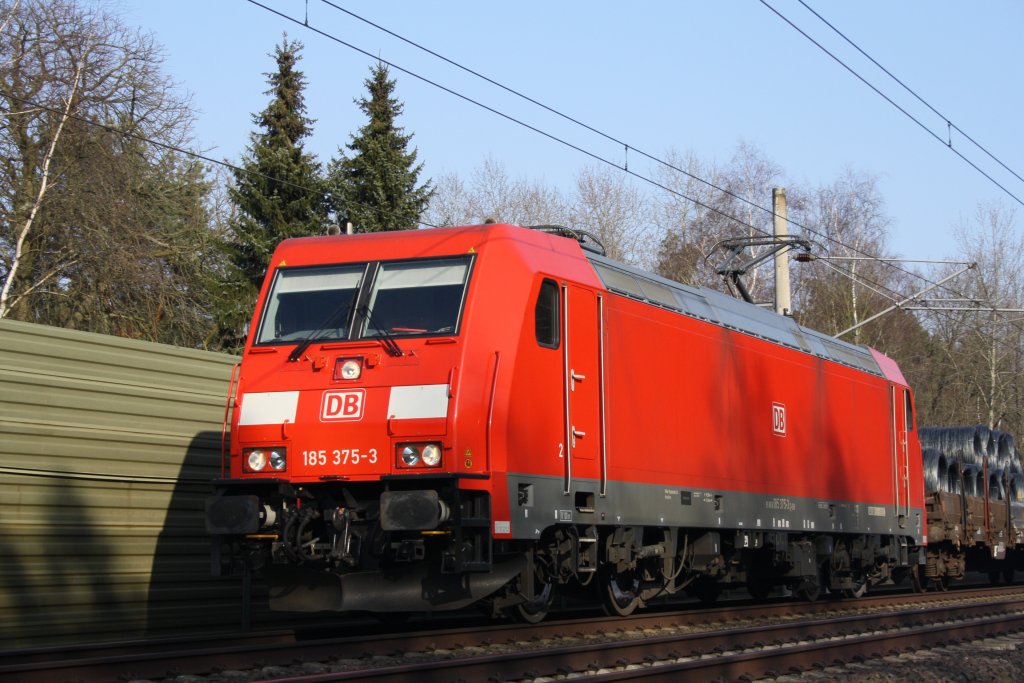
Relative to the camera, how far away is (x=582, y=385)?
38.9 feet

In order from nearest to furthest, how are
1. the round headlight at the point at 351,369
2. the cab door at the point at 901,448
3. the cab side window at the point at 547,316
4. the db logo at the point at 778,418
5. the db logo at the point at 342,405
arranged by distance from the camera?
the db logo at the point at 342,405 < the round headlight at the point at 351,369 < the cab side window at the point at 547,316 < the db logo at the point at 778,418 < the cab door at the point at 901,448

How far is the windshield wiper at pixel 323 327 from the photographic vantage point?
36.3 feet

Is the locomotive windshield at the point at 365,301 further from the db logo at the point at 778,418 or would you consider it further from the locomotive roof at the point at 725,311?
the db logo at the point at 778,418

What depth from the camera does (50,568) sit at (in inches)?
433

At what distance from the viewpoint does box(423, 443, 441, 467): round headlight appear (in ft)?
33.2

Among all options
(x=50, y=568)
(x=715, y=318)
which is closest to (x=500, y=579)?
(x=50, y=568)

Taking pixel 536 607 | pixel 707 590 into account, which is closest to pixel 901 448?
pixel 707 590

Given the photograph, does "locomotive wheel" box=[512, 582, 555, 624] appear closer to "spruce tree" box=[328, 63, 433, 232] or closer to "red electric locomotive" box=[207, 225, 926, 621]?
"red electric locomotive" box=[207, 225, 926, 621]

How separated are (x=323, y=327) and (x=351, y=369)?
0.67 m

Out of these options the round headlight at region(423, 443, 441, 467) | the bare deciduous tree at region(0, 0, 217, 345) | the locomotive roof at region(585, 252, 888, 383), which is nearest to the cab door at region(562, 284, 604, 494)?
the locomotive roof at region(585, 252, 888, 383)

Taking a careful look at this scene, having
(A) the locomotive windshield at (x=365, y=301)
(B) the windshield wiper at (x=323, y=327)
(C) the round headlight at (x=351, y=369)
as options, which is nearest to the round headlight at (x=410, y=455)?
(C) the round headlight at (x=351, y=369)

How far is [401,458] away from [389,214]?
86.6 ft

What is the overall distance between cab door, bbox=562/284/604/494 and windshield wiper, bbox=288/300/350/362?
2.02 m

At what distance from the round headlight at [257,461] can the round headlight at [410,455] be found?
130 centimetres
